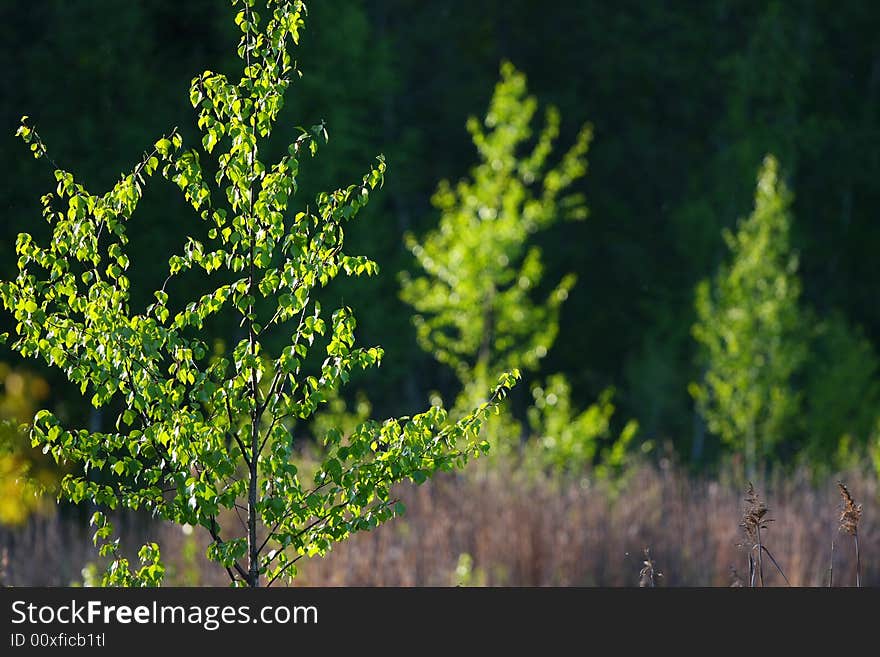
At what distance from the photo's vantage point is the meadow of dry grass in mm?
9094

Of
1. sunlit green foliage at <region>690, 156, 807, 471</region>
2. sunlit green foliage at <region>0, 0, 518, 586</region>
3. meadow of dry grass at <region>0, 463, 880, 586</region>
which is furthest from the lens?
sunlit green foliage at <region>690, 156, 807, 471</region>

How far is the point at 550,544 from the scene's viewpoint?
9586mm

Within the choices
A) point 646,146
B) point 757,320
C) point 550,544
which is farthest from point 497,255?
point 646,146

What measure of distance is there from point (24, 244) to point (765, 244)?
1319 centimetres

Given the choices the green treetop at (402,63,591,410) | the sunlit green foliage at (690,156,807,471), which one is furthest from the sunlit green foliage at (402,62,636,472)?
the sunlit green foliage at (690,156,807,471)

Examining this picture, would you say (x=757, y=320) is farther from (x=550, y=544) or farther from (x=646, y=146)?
(x=646, y=146)

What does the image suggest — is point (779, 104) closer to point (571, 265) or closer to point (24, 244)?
point (571, 265)

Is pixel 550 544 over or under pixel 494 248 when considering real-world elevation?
under

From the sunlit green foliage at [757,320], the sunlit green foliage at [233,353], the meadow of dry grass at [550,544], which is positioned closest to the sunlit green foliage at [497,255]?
the sunlit green foliage at [757,320]

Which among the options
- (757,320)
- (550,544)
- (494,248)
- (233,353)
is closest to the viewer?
(233,353)

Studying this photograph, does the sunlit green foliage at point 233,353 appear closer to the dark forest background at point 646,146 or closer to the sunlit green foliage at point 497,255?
the sunlit green foliage at point 497,255

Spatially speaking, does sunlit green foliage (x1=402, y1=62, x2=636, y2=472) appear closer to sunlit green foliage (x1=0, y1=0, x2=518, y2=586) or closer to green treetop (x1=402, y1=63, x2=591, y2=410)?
green treetop (x1=402, y1=63, x2=591, y2=410)

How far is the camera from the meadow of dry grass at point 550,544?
909 cm
